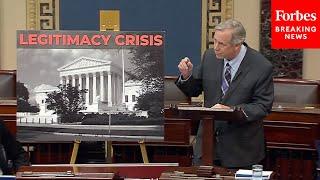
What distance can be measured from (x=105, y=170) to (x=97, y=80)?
0.61 m

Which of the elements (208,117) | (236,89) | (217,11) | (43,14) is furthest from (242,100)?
(43,14)

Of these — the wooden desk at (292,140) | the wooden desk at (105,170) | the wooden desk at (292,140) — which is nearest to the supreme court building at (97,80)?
the wooden desk at (105,170)

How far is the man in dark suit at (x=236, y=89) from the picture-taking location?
3254mm

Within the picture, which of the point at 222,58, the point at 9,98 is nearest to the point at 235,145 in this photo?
the point at 222,58

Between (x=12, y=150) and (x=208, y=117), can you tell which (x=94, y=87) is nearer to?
(x=12, y=150)

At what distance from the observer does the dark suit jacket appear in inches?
130

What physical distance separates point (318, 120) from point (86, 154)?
5.12 ft

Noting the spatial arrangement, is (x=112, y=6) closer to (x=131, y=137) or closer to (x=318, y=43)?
(x=318, y=43)

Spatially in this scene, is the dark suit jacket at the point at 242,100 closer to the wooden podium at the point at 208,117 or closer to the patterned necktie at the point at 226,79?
the patterned necktie at the point at 226,79

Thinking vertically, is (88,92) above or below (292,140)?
above

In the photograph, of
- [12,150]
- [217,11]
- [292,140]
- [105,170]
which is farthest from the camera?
[217,11]

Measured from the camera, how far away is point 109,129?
3.49 m

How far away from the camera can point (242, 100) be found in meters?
3.31

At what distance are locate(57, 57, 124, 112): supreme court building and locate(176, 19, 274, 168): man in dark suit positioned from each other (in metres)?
0.34
